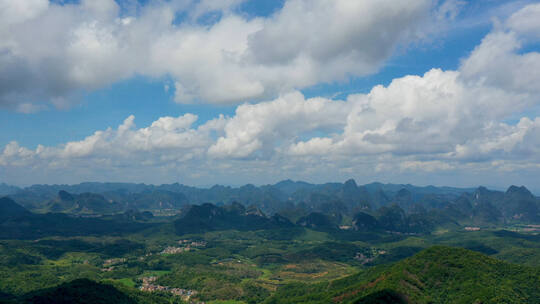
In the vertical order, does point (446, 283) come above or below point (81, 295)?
above

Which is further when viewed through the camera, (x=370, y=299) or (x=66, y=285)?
(x=66, y=285)

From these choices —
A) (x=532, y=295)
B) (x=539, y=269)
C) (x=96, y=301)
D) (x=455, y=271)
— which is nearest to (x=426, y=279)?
(x=455, y=271)

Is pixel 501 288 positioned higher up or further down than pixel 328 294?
higher up

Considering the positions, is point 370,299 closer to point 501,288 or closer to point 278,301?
point 501,288

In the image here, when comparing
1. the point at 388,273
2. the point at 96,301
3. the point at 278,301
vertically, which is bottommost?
the point at 278,301

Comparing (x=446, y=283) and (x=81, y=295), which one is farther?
(x=446, y=283)

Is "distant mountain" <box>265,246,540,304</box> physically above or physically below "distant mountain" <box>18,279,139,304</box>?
above

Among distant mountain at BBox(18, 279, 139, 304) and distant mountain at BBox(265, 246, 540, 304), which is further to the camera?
distant mountain at BBox(18, 279, 139, 304)

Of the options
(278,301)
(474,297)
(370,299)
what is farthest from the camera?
(278,301)
